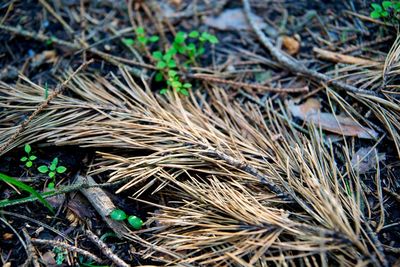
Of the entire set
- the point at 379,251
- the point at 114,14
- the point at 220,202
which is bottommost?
the point at 379,251

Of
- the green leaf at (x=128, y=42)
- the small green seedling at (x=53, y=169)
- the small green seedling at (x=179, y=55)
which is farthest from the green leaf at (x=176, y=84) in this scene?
the small green seedling at (x=53, y=169)

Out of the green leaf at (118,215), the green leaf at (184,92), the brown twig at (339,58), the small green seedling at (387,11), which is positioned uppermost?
the small green seedling at (387,11)

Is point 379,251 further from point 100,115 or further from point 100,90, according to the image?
point 100,90

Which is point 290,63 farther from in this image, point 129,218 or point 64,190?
point 64,190

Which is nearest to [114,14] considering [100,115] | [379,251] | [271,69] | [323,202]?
[100,115]

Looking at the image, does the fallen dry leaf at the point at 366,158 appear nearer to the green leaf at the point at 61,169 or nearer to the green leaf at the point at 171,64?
the green leaf at the point at 171,64

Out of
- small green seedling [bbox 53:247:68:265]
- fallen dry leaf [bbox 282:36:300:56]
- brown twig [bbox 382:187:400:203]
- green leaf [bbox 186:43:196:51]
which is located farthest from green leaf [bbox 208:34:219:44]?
small green seedling [bbox 53:247:68:265]
